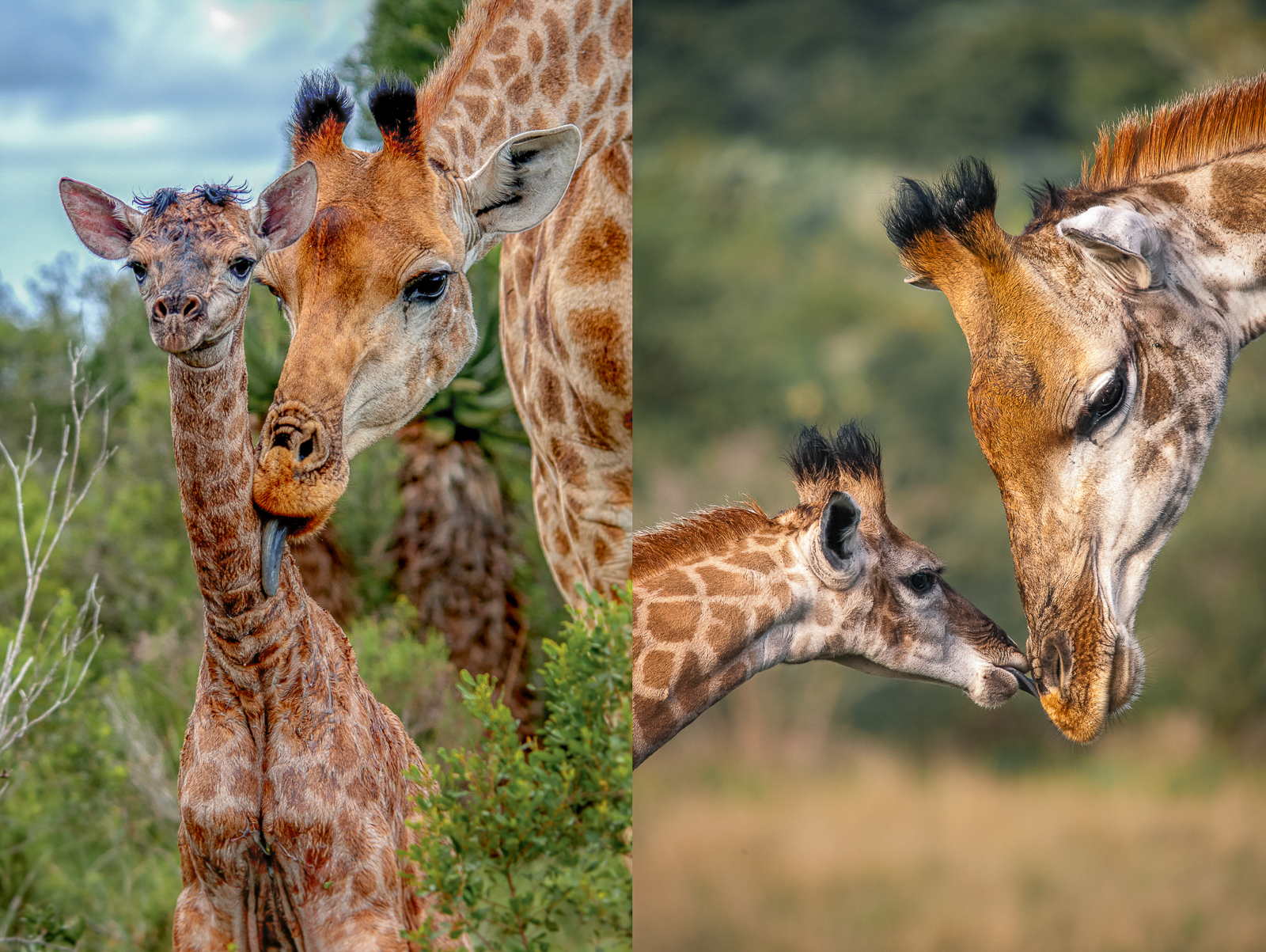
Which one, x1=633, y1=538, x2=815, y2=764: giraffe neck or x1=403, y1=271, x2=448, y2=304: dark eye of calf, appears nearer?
x1=403, y1=271, x2=448, y2=304: dark eye of calf

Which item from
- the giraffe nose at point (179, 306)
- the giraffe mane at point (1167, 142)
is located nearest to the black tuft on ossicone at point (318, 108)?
the giraffe nose at point (179, 306)

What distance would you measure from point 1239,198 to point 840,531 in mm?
1249

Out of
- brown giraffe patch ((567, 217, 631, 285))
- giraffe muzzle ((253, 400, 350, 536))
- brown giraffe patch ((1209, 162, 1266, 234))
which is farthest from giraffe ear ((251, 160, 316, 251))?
brown giraffe patch ((1209, 162, 1266, 234))

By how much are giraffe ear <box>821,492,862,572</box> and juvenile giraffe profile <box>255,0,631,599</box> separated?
2.35 ft

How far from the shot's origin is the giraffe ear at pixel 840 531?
2.92m

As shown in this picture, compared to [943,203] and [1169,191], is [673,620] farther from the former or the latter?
[1169,191]

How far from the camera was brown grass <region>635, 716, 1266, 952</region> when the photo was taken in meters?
2.83

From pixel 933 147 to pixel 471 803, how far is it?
2044 mm

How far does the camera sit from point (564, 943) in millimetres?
3211

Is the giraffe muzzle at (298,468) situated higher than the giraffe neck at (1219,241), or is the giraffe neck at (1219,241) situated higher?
the giraffe neck at (1219,241)

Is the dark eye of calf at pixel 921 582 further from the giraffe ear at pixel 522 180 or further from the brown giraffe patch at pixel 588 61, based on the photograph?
the brown giraffe patch at pixel 588 61

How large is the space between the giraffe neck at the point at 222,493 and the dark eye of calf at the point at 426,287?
450 mm

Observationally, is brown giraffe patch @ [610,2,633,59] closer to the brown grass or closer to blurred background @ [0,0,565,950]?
blurred background @ [0,0,565,950]

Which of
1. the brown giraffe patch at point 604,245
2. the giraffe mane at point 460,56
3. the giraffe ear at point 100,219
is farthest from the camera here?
the brown giraffe patch at point 604,245
